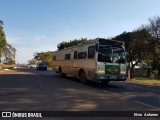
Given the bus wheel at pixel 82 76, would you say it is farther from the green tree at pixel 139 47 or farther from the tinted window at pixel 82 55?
the green tree at pixel 139 47

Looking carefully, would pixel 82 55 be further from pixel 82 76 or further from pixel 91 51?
pixel 91 51

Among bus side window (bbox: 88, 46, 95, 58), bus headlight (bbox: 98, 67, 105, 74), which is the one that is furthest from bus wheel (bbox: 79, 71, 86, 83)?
bus headlight (bbox: 98, 67, 105, 74)

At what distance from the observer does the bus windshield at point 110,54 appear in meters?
20.8

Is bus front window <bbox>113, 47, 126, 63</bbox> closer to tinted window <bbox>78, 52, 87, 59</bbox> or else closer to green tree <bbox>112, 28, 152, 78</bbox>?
tinted window <bbox>78, 52, 87, 59</bbox>

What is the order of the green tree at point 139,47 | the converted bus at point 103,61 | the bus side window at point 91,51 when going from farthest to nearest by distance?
the green tree at point 139,47
the bus side window at point 91,51
the converted bus at point 103,61

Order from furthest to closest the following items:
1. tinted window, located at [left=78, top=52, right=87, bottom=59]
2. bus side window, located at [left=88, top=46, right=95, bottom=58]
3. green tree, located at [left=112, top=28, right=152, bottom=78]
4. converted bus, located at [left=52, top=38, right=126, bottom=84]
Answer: green tree, located at [left=112, top=28, right=152, bottom=78] < tinted window, located at [left=78, top=52, right=87, bottom=59] < bus side window, located at [left=88, top=46, right=95, bottom=58] < converted bus, located at [left=52, top=38, right=126, bottom=84]

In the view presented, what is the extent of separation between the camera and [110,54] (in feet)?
69.2

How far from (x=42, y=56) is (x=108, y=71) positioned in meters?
117

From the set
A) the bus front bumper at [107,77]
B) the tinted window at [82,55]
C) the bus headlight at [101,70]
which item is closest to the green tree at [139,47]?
the tinted window at [82,55]

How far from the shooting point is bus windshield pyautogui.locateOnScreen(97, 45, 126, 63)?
20.8 m

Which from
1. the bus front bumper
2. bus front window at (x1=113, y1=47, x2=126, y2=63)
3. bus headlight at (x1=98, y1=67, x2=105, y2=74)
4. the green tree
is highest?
the green tree

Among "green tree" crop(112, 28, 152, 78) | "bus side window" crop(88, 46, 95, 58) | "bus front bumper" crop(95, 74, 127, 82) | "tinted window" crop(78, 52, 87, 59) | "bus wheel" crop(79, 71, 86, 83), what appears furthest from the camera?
"green tree" crop(112, 28, 152, 78)

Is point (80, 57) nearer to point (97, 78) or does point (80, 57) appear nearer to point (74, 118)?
point (97, 78)

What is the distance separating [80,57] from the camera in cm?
2448
